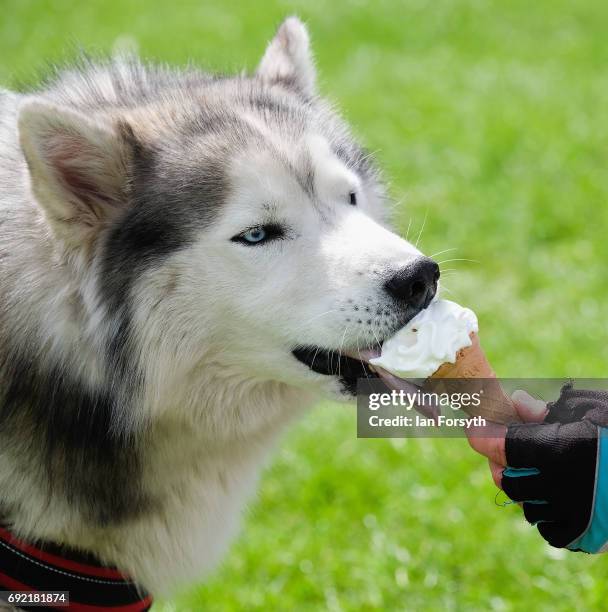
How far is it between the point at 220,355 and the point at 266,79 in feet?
3.45

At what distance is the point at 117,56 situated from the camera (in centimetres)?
304

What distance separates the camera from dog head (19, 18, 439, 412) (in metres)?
2.35

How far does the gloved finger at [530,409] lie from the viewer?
7.49ft

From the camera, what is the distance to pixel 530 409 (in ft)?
7.53

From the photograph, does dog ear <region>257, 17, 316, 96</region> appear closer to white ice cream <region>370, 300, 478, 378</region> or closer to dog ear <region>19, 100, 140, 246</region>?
dog ear <region>19, 100, 140, 246</region>

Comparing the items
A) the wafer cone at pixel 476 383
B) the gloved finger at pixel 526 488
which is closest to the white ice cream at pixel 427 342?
the wafer cone at pixel 476 383

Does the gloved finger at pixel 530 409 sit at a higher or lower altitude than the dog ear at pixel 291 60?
lower

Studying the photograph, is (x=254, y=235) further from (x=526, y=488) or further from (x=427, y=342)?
(x=526, y=488)

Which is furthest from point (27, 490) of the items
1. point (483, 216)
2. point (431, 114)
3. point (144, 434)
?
point (431, 114)

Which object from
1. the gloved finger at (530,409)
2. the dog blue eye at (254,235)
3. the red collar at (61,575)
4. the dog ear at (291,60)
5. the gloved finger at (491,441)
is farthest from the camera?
the dog ear at (291,60)

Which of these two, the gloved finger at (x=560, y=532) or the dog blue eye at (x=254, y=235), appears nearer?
the gloved finger at (x=560, y=532)

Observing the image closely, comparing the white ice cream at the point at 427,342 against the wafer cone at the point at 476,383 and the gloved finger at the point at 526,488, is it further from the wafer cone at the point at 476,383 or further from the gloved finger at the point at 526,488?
the gloved finger at the point at 526,488

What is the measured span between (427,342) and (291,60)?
129 cm

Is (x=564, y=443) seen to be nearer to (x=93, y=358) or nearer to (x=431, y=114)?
(x=93, y=358)
